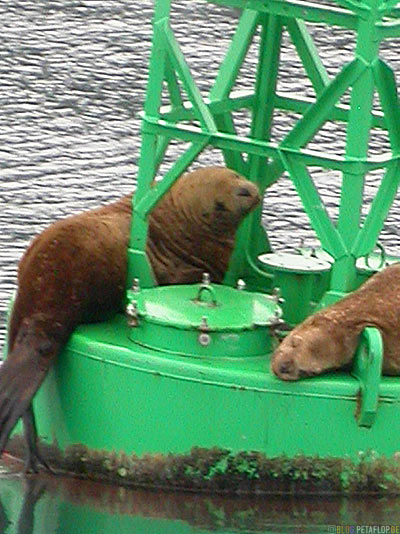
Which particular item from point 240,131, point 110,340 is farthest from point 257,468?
point 240,131

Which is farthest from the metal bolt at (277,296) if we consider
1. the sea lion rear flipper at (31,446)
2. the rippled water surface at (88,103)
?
the rippled water surface at (88,103)

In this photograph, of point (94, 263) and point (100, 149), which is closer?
point (94, 263)

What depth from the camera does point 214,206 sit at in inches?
366

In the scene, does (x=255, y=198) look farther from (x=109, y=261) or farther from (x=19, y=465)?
(x=19, y=465)

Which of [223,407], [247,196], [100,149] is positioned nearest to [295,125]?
[247,196]

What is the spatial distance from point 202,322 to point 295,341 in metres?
0.39

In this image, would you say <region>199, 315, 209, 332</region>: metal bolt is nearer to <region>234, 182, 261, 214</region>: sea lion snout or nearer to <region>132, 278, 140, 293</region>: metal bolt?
<region>132, 278, 140, 293</region>: metal bolt

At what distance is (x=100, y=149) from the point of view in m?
14.2

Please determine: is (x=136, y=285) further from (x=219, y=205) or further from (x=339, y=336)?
(x=339, y=336)

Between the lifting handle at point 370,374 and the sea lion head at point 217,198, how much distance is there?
0.97 meters

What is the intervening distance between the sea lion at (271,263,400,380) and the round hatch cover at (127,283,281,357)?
146mm

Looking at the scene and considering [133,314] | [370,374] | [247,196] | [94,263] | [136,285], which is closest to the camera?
[370,374]

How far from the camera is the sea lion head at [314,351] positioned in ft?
27.9

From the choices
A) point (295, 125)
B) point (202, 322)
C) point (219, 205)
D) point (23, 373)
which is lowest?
point (23, 373)
